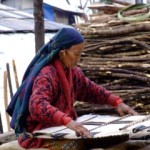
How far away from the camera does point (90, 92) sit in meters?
4.07

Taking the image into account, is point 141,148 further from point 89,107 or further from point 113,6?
point 113,6

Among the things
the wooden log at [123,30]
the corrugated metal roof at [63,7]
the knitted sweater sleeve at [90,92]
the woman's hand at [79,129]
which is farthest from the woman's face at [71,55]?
the corrugated metal roof at [63,7]

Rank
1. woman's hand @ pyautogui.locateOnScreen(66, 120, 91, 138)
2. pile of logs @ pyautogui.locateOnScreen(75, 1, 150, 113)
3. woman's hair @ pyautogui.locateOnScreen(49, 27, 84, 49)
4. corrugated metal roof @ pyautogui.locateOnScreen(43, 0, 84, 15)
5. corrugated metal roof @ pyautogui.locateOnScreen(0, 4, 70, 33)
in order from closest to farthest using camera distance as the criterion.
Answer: woman's hand @ pyautogui.locateOnScreen(66, 120, 91, 138) → woman's hair @ pyautogui.locateOnScreen(49, 27, 84, 49) → pile of logs @ pyautogui.locateOnScreen(75, 1, 150, 113) → corrugated metal roof @ pyautogui.locateOnScreen(0, 4, 70, 33) → corrugated metal roof @ pyautogui.locateOnScreen(43, 0, 84, 15)

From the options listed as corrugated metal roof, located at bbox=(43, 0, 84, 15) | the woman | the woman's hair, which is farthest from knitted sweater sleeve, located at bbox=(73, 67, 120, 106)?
corrugated metal roof, located at bbox=(43, 0, 84, 15)

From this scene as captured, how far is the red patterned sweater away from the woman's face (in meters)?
0.10

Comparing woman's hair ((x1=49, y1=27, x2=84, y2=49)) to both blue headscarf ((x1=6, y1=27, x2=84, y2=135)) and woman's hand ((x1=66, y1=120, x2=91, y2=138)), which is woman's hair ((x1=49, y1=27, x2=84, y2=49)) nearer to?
blue headscarf ((x1=6, y1=27, x2=84, y2=135))

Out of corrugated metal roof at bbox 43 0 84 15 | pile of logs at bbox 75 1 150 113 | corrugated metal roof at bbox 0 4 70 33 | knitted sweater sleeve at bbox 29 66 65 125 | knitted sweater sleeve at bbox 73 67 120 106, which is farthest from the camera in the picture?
corrugated metal roof at bbox 43 0 84 15

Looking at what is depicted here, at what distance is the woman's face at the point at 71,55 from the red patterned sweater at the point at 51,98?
0.10 metres

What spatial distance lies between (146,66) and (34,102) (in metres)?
1.72

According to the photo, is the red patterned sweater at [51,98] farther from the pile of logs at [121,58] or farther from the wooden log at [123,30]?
the wooden log at [123,30]

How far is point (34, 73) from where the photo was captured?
3629 millimetres

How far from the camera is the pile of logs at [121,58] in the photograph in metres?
4.79

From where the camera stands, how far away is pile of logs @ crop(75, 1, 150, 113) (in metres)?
4.79

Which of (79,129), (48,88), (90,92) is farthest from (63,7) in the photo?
(79,129)
